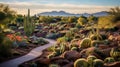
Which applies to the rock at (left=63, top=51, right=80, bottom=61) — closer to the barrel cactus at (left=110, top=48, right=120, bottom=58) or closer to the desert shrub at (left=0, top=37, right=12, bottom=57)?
the barrel cactus at (left=110, top=48, right=120, bottom=58)

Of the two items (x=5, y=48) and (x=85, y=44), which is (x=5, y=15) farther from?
(x=85, y=44)

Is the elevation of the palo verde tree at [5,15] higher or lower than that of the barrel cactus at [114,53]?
higher

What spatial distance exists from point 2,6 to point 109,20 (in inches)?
367

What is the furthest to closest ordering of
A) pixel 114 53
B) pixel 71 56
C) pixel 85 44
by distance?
pixel 85 44 → pixel 71 56 → pixel 114 53

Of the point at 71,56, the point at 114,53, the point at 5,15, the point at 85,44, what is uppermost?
the point at 5,15

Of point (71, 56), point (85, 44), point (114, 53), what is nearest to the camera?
point (114, 53)

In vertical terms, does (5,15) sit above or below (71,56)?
above

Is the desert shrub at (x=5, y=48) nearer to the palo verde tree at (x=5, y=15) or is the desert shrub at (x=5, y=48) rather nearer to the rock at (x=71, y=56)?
the palo verde tree at (x=5, y=15)

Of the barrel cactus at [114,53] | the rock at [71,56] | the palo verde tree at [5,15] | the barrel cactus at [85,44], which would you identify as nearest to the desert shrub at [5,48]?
the palo verde tree at [5,15]

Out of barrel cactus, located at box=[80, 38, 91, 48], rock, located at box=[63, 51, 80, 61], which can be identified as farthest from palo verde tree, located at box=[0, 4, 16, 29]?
barrel cactus, located at box=[80, 38, 91, 48]

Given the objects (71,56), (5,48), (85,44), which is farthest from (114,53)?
(5,48)

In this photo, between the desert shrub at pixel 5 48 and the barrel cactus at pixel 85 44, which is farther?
the barrel cactus at pixel 85 44

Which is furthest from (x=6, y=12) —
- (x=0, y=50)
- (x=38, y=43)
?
(x=38, y=43)

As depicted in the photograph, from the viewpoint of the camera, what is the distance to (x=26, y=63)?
64.0ft
